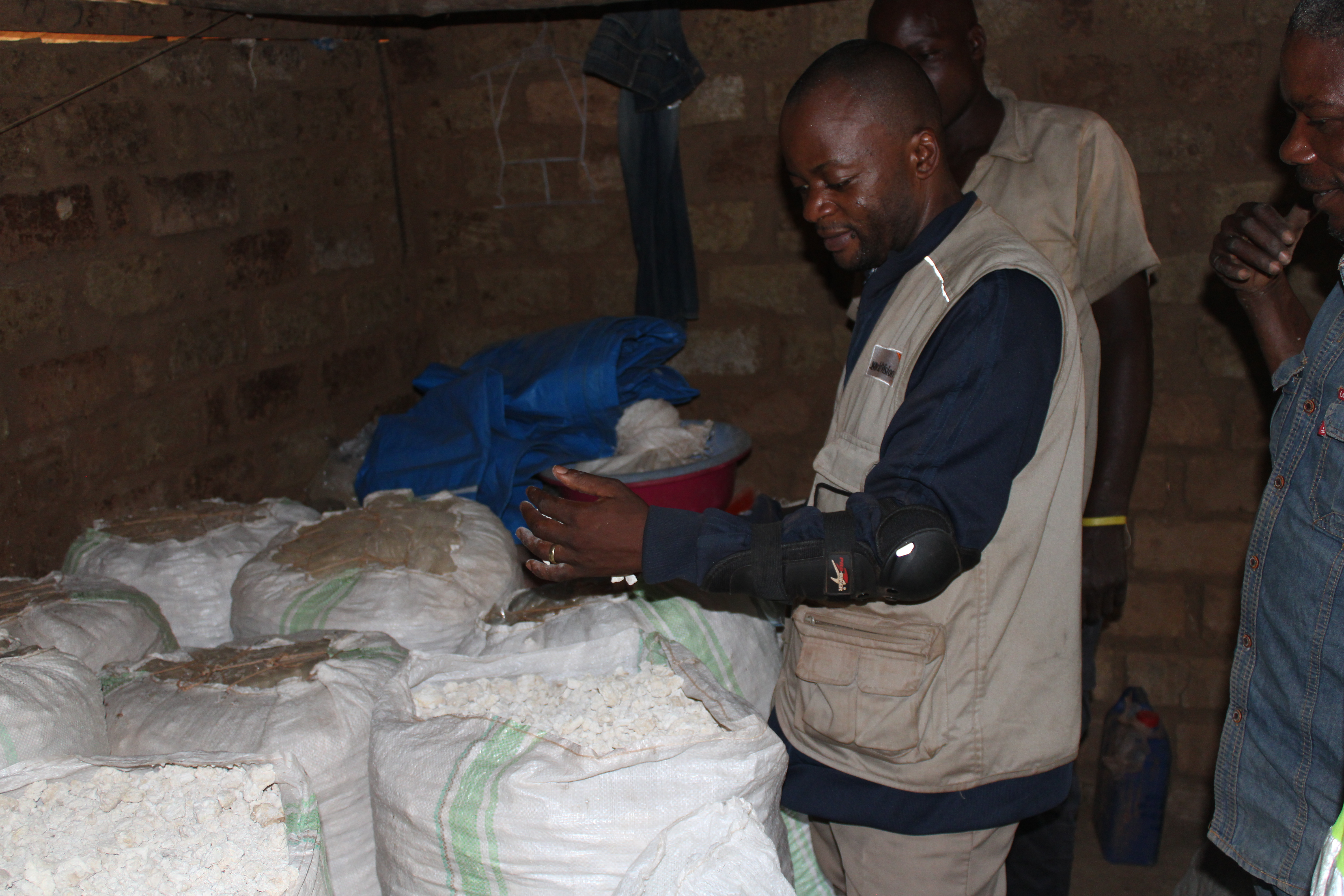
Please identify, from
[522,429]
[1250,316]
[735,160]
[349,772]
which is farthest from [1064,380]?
[735,160]

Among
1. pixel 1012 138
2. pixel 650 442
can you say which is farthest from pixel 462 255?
pixel 1012 138

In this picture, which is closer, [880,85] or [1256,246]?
[880,85]

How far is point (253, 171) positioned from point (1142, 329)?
232cm

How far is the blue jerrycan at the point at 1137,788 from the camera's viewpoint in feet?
10.0

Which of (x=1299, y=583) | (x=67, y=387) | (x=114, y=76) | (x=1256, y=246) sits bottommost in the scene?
(x=1299, y=583)

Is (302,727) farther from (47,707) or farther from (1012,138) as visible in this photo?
(1012,138)

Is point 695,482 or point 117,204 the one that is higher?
point 117,204

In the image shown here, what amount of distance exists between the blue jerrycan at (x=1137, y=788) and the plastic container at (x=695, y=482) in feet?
4.75

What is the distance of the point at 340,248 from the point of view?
124 inches

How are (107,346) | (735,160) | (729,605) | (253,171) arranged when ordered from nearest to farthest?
(729,605), (107,346), (253,171), (735,160)

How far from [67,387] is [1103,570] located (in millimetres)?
2345

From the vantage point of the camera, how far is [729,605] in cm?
193

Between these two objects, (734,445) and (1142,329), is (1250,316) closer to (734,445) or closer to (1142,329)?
(1142,329)

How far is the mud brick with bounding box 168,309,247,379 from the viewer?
259cm
